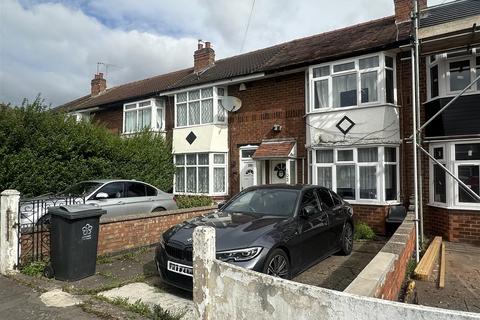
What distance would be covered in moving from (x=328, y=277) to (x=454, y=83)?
6.62 m

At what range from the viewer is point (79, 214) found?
224 inches

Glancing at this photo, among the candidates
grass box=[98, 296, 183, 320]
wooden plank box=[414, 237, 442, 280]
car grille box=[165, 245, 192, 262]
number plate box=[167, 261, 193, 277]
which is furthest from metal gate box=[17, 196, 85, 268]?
wooden plank box=[414, 237, 442, 280]

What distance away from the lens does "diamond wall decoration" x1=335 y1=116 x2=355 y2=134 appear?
10.7 meters

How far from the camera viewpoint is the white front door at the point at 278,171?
41.6 ft

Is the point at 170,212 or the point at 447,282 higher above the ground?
the point at 170,212

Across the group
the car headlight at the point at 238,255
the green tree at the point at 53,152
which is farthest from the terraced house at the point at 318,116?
the car headlight at the point at 238,255

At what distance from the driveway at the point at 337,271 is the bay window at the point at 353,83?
466 cm

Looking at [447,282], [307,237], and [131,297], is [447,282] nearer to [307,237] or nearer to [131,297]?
[307,237]

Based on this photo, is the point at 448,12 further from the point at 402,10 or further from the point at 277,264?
the point at 277,264

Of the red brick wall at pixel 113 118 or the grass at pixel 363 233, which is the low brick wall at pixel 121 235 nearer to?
the grass at pixel 363 233

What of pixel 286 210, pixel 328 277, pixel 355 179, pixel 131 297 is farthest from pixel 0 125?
pixel 355 179

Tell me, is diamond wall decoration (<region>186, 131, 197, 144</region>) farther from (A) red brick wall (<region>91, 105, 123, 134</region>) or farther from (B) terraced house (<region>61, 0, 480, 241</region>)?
(A) red brick wall (<region>91, 105, 123, 134</region>)

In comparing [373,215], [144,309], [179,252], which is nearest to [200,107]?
[373,215]

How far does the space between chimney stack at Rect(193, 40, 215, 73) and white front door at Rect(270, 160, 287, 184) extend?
25.2 feet
